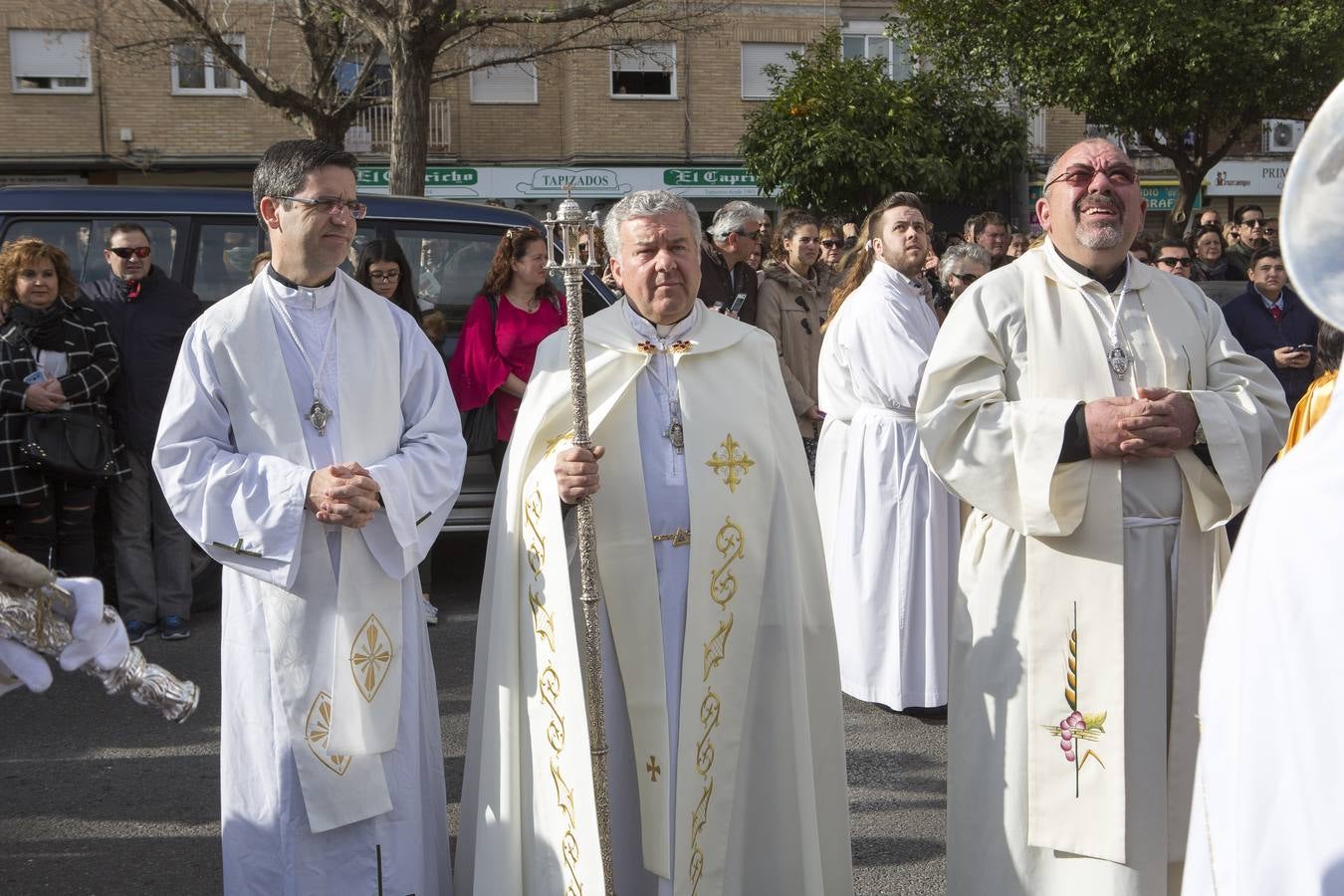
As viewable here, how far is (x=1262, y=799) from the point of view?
63.8 inches

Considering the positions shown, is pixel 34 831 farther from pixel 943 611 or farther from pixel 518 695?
pixel 943 611

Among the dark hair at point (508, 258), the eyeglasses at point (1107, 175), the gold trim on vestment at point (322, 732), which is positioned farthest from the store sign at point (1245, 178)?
the gold trim on vestment at point (322, 732)

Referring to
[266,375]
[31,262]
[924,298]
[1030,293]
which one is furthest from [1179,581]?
[31,262]

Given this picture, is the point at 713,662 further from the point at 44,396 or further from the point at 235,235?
the point at 235,235

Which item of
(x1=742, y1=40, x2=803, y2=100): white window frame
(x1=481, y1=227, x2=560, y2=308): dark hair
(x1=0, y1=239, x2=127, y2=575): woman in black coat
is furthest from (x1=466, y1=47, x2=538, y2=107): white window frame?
(x1=0, y1=239, x2=127, y2=575): woman in black coat

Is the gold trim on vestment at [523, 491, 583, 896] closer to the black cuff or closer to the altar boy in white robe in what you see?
the altar boy in white robe

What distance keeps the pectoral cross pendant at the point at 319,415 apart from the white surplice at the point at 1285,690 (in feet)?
8.86

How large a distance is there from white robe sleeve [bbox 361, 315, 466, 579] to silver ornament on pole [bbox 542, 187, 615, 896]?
538mm

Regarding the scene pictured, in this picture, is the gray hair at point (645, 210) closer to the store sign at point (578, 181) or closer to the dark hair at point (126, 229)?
the dark hair at point (126, 229)

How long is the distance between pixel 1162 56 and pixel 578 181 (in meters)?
11.1

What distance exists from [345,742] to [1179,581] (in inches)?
87.5

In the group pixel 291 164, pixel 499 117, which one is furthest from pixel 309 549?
pixel 499 117

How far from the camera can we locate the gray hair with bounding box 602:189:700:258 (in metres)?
3.75

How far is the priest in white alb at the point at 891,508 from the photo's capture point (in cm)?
617
